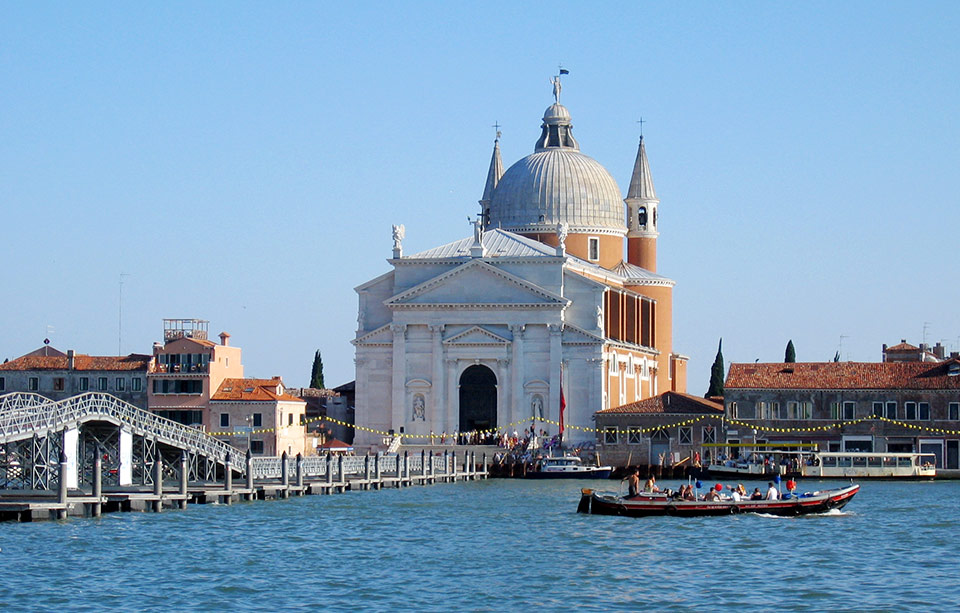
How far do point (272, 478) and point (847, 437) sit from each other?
79.5 ft

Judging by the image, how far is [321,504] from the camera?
52.9m

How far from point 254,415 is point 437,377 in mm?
7834

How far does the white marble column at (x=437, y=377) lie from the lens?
78625 millimetres

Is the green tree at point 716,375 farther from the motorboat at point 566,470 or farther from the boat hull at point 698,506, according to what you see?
the boat hull at point 698,506

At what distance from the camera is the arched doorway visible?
79438 mm

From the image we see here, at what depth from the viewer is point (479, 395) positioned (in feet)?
261

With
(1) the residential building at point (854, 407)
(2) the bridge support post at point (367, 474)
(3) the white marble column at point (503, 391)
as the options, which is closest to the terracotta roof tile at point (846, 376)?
(1) the residential building at point (854, 407)

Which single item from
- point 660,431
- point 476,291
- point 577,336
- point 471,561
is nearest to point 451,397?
point 476,291

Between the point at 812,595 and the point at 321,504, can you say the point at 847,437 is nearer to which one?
the point at 321,504

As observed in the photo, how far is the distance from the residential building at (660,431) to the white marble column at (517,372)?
13.1 ft

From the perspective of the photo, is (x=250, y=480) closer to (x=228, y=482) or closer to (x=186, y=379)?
(x=228, y=482)

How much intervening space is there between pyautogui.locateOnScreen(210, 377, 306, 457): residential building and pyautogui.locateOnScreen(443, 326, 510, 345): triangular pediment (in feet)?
25.2

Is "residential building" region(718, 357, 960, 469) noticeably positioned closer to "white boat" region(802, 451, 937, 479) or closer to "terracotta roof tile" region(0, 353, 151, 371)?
"white boat" region(802, 451, 937, 479)

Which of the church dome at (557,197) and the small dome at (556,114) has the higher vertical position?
the small dome at (556,114)
